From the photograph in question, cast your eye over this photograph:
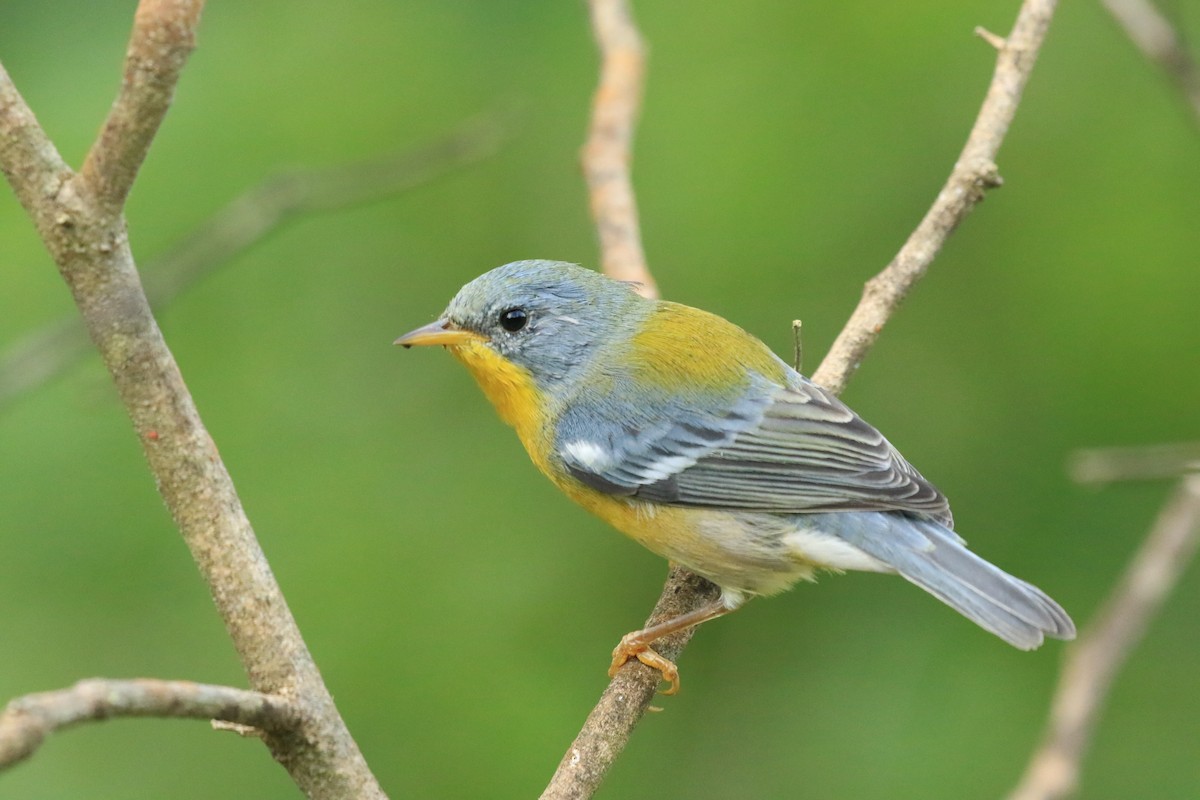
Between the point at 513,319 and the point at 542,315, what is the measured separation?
0.10 meters

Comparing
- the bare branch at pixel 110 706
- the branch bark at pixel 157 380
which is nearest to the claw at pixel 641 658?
the branch bark at pixel 157 380

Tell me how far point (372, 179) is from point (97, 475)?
1.41 meters

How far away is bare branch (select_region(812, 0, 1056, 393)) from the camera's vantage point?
382cm

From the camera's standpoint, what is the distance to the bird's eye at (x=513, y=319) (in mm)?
4078

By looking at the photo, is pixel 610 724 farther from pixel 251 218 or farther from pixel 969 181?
pixel 969 181

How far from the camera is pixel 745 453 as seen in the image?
389cm

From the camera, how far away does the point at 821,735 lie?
13.9 ft

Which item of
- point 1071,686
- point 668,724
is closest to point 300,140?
point 668,724

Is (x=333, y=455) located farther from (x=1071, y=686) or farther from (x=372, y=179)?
(x=1071, y=686)

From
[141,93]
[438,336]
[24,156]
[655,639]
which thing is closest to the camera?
[141,93]

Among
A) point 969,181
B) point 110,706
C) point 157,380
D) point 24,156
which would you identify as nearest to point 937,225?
point 969,181

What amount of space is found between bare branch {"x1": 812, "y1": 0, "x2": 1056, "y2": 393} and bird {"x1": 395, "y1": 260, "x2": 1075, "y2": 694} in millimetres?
339

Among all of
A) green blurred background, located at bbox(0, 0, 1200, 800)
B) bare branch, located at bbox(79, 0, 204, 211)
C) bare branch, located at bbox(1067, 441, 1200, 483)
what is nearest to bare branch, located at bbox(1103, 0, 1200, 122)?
bare branch, located at bbox(1067, 441, 1200, 483)

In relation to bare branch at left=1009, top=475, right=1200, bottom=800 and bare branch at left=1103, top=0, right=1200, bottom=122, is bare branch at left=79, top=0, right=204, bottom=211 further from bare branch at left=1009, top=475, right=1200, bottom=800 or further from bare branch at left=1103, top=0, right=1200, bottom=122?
bare branch at left=1103, top=0, right=1200, bottom=122
